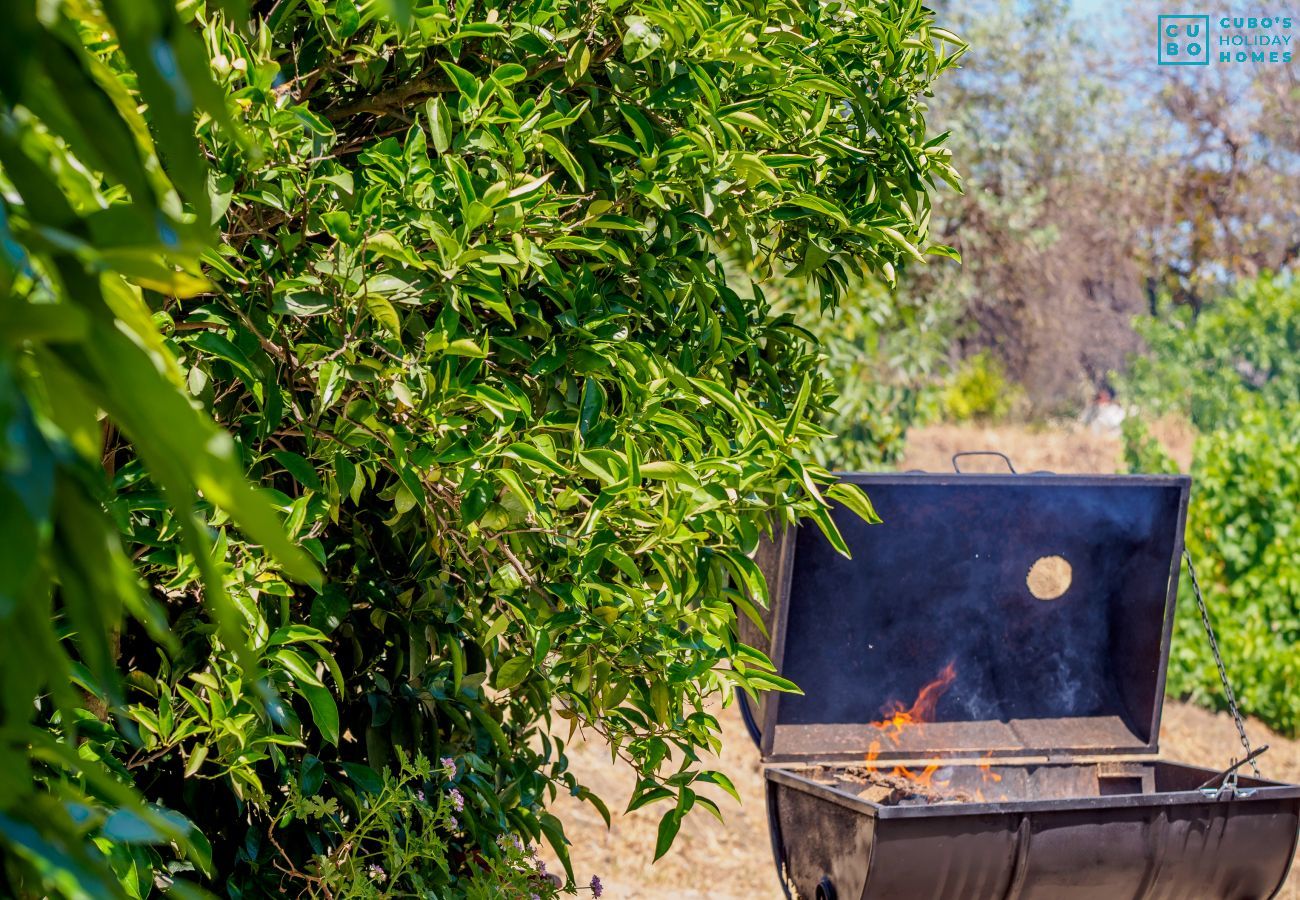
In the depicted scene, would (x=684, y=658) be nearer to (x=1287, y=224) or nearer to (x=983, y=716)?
(x=983, y=716)

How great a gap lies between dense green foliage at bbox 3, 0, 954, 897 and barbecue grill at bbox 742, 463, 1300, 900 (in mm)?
1780

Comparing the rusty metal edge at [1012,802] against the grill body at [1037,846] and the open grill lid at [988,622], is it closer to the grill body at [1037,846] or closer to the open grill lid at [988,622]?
the grill body at [1037,846]

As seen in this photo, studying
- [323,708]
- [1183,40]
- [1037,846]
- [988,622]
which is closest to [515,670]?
[323,708]

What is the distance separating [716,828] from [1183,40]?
15.6m

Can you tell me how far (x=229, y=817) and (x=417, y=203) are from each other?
1247 millimetres

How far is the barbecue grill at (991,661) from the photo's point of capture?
12.8 feet

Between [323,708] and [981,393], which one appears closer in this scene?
[323,708]

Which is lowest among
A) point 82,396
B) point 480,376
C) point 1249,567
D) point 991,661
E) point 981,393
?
point 991,661

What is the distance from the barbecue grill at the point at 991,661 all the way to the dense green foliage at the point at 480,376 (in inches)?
70.1

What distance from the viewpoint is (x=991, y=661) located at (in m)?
4.73

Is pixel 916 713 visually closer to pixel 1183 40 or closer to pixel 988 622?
pixel 988 622

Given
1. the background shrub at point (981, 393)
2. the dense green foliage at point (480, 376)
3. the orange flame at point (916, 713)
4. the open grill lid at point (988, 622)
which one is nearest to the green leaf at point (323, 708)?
the dense green foliage at point (480, 376)

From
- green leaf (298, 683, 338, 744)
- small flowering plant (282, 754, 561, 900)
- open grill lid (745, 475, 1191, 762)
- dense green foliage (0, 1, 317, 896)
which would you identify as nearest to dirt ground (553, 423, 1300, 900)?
open grill lid (745, 475, 1191, 762)

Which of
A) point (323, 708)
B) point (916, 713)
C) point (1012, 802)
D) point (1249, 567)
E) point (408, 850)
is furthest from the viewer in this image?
point (1249, 567)
